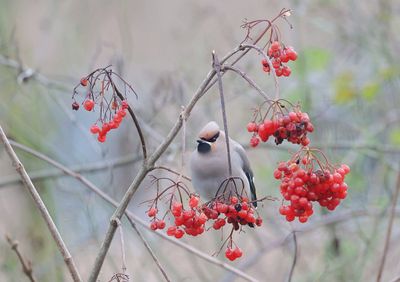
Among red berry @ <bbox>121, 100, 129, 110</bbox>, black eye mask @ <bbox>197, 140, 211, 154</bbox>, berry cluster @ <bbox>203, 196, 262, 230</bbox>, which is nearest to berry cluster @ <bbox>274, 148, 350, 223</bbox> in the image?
berry cluster @ <bbox>203, 196, 262, 230</bbox>

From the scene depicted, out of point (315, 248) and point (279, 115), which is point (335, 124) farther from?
point (279, 115)

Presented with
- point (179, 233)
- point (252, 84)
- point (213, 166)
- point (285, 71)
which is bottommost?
point (179, 233)

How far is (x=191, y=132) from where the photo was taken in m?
4.18

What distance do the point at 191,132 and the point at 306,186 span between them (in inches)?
102

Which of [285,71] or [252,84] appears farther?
[285,71]

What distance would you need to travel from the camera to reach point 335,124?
4.65m

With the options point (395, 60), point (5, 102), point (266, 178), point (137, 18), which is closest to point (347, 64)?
point (395, 60)

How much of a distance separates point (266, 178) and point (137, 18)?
3.25m

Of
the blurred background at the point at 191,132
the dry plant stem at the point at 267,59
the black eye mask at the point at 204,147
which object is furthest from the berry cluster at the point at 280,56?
the blurred background at the point at 191,132

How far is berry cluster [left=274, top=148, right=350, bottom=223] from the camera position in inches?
62.3

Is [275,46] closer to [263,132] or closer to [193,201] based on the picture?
[263,132]

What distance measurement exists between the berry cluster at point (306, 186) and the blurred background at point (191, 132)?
183 cm

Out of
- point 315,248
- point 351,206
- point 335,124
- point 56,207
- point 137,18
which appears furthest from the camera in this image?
point 137,18

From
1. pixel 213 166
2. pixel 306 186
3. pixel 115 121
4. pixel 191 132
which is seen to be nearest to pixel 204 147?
pixel 213 166
